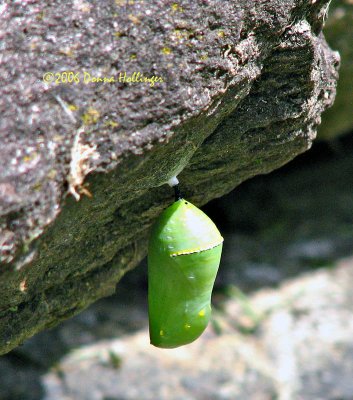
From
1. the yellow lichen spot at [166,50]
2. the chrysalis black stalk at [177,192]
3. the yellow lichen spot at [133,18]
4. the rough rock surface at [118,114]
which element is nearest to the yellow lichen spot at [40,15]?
the rough rock surface at [118,114]

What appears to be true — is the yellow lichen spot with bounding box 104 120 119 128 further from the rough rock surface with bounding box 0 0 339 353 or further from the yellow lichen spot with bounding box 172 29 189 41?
the yellow lichen spot with bounding box 172 29 189 41

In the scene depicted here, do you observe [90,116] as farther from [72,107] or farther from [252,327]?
[252,327]

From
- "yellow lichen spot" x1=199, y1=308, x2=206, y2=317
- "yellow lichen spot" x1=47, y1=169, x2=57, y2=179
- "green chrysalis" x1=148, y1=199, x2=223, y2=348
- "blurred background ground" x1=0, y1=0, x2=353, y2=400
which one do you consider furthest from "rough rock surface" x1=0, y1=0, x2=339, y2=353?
"blurred background ground" x1=0, y1=0, x2=353, y2=400

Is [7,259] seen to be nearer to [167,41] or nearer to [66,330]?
[167,41]

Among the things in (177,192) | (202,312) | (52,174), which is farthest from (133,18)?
(202,312)

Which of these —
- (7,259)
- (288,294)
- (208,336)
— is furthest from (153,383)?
(7,259)

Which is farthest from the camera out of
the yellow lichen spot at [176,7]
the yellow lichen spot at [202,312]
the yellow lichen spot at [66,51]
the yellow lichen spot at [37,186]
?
the yellow lichen spot at [202,312]

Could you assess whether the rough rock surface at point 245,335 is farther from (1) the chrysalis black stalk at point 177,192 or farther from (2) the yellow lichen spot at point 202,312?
(1) the chrysalis black stalk at point 177,192
